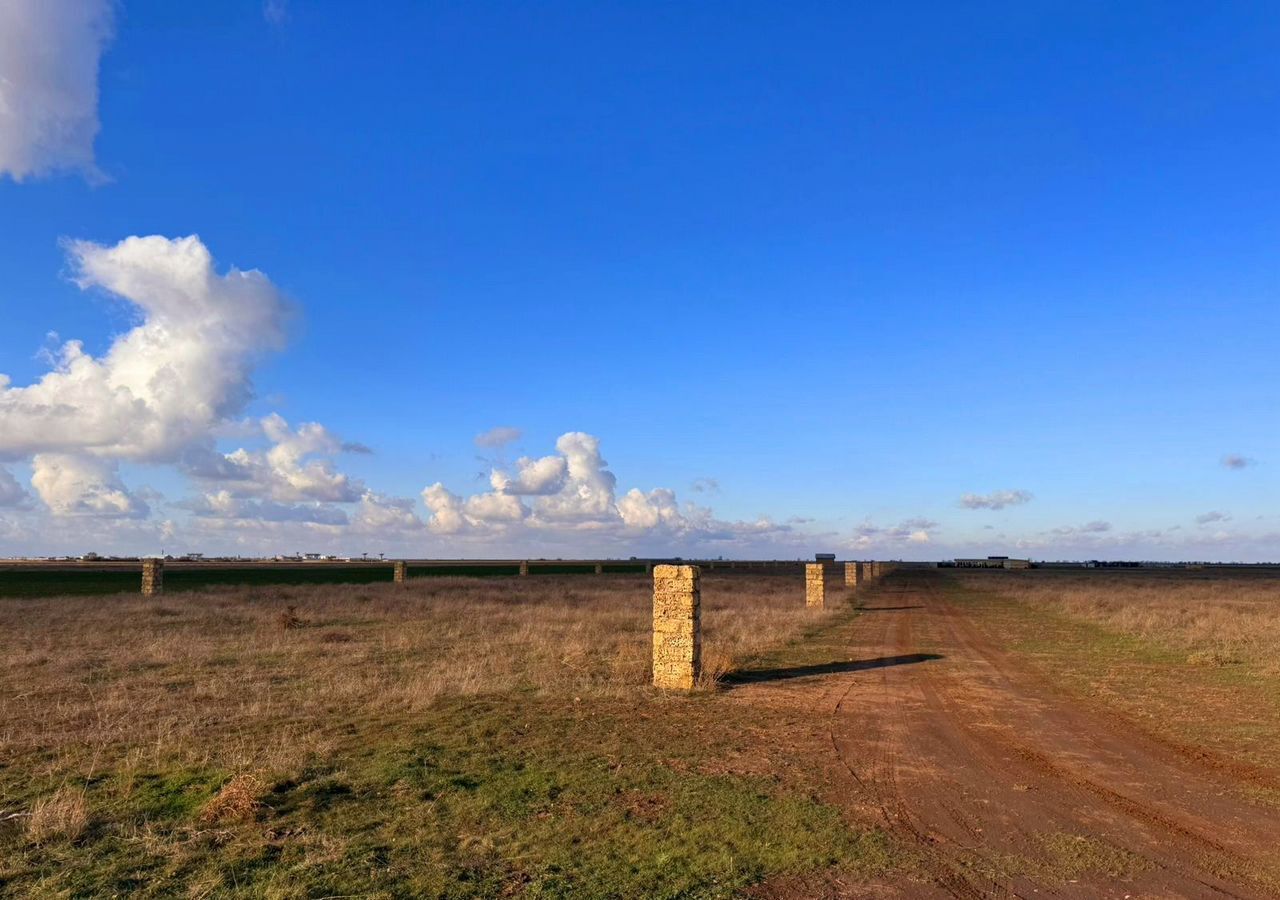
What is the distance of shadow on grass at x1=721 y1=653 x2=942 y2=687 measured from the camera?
16.7 metres

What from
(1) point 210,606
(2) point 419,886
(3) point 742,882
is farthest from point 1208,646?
(1) point 210,606

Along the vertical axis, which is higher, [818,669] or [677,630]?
[677,630]

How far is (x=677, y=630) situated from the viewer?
15.2m

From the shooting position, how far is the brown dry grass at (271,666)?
10875mm

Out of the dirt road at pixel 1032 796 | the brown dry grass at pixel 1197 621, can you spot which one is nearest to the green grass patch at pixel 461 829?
the dirt road at pixel 1032 796

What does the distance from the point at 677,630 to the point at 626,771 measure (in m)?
5.72

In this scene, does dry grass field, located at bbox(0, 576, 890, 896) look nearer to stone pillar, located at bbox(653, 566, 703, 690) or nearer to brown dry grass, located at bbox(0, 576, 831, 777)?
brown dry grass, located at bbox(0, 576, 831, 777)

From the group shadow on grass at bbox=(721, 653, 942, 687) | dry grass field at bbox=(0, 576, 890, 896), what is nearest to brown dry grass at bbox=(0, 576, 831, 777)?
dry grass field at bbox=(0, 576, 890, 896)

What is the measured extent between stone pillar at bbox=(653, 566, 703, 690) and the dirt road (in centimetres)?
116

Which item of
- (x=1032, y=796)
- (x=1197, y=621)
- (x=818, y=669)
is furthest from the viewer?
(x=1197, y=621)

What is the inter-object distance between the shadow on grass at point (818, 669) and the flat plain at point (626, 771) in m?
0.13

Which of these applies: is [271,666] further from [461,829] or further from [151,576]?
[151,576]

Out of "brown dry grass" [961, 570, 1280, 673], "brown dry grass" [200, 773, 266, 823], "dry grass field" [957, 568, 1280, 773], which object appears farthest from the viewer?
"brown dry grass" [961, 570, 1280, 673]

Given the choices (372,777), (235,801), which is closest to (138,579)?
(372,777)
